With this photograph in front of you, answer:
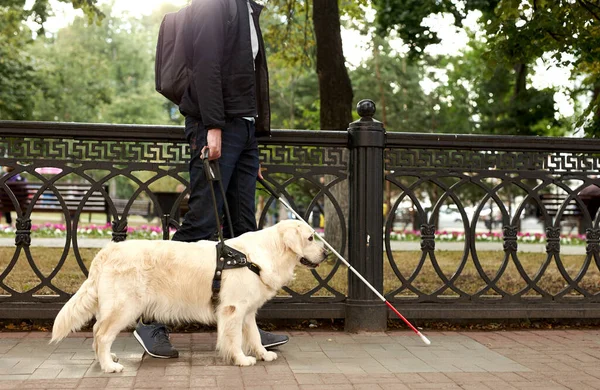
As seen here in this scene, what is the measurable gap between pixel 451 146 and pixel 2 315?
387 cm

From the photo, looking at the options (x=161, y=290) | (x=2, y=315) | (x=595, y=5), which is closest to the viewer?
(x=161, y=290)

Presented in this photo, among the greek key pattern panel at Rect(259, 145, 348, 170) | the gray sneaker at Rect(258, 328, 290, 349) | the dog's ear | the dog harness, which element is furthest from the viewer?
the greek key pattern panel at Rect(259, 145, 348, 170)

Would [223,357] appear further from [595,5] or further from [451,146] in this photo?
[595,5]

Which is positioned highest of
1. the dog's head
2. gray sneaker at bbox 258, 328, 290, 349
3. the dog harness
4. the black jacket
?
the black jacket

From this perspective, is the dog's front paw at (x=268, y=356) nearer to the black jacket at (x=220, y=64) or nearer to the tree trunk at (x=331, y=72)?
the black jacket at (x=220, y=64)

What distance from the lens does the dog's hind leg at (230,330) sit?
178 inches

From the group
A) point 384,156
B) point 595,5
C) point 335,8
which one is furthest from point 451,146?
point 335,8

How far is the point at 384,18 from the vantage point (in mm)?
11266

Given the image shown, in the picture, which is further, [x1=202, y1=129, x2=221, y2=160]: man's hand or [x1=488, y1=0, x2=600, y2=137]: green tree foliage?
Answer: [x1=488, y1=0, x2=600, y2=137]: green tree foliage

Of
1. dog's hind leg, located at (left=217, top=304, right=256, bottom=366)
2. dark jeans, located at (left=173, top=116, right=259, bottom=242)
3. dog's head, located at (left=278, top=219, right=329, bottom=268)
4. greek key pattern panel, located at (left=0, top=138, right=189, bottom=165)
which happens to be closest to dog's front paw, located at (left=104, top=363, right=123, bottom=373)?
dog's hind leg, located at (left=217, top=304, right=256, bottom=366)

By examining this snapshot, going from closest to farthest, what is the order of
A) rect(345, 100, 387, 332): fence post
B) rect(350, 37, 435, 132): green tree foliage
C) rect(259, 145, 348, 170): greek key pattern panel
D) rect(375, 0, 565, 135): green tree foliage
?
rect(345, 100, 387, 332): fence post → rect(259, 145, 348, 170): greek key pattern panel → rect(375, 0, 565, 135): green tree foliage → rect(350, 37, 435, 132): green tree foliage

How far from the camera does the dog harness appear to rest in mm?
4520

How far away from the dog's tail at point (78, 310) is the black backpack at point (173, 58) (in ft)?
4.10

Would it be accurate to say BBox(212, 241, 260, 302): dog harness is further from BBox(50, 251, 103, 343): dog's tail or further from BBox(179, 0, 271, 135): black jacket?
BBox(179, 0, 271, 135): black jacket
